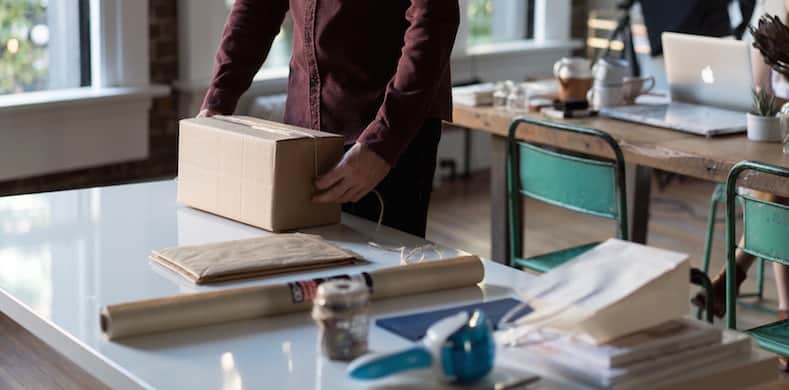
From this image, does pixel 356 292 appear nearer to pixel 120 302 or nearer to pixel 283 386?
pixel 283 386

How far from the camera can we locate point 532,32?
21.4 ft

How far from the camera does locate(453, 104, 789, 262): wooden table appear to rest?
9.88ft

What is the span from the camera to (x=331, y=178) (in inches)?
85.2

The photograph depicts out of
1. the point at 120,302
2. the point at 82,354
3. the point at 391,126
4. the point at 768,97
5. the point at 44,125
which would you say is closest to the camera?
the point at 82,354

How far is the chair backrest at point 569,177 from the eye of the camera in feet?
10.1

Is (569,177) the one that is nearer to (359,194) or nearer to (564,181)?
(564,181)

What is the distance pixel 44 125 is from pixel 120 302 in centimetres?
295

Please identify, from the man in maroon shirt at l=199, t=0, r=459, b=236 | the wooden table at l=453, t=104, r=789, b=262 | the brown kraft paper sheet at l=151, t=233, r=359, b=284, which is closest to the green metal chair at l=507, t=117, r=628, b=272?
the wooden table at l=453, t=104, r=789, b=262

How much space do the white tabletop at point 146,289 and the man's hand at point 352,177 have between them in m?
0.07

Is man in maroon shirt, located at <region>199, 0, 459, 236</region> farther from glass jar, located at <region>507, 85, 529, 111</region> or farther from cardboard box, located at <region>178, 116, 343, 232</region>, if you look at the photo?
glass jar, located at <region>507, 85, 529, 111</region>

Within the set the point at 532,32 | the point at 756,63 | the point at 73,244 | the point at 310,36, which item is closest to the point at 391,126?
the point at 310,36

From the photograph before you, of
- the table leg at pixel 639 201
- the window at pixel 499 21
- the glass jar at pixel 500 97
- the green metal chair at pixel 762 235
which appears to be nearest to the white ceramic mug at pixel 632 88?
the table leg at pixel 639 201

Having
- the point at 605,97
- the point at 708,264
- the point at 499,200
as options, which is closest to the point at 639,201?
the point at 605,97

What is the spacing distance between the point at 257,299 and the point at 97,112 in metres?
3.16
